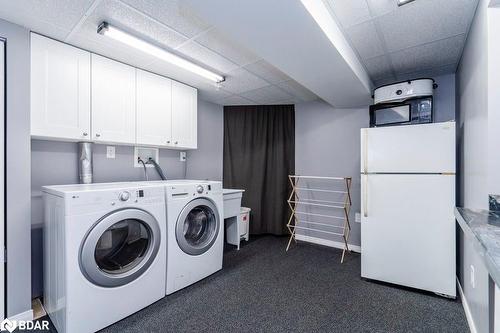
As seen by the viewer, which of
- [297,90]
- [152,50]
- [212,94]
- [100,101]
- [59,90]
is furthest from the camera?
[212,94]

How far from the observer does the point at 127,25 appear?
5.72 feet

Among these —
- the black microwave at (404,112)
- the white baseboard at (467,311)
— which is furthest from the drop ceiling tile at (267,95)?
the white baseboard at (467,311)

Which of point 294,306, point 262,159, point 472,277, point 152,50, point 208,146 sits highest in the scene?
point 152,50

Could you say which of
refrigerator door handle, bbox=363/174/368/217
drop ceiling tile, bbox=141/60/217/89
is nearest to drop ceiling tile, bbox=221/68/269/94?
drop ceiling tile, bbox=141/60/217/89

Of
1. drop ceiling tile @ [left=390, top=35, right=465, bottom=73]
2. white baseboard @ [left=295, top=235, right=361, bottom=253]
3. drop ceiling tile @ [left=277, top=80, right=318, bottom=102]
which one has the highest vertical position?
drop ceiling tile @ [left=390, top=35, right=465, bottom=73]

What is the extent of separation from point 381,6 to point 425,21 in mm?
422

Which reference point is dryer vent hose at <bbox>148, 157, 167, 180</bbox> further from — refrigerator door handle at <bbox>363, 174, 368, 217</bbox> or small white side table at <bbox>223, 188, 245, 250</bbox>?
refrigerator door handle at <bbox>363, 174, 368, 217</bbox>

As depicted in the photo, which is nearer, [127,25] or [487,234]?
[487,234]

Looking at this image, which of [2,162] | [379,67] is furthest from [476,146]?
[2,162]

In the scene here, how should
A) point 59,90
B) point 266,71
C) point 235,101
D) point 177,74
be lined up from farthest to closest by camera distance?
point 235,101 → point 177,74 → point 266,71 → point 59,90

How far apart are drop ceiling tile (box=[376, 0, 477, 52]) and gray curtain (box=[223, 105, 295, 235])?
204cm

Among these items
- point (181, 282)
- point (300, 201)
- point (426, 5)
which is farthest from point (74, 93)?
point (300, 201)

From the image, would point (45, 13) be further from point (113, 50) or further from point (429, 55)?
point (429, 55)

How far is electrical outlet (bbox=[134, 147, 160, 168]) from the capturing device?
274cm
